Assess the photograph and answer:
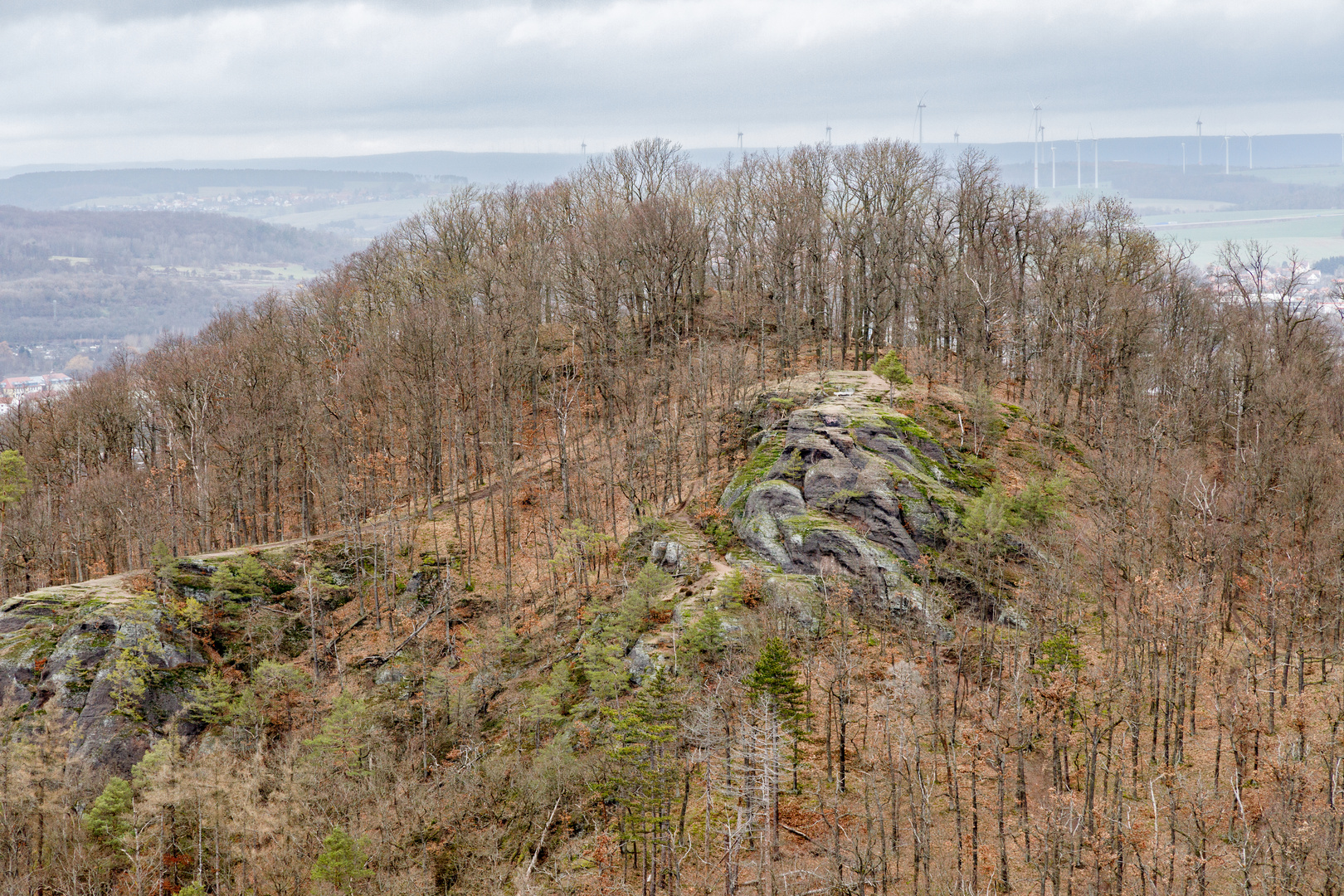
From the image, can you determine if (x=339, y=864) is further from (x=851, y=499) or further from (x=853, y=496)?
(x=853, y=496)

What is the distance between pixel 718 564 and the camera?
40.8m

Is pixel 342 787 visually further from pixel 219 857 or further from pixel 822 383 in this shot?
pixel 822 383

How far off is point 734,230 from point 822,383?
28.9 m

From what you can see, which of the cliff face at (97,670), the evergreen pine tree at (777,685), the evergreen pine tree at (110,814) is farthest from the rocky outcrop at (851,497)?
the cliff face at (97,670)

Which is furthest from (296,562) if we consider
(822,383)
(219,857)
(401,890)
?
(822,383)

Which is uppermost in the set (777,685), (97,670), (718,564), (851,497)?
(851,497)

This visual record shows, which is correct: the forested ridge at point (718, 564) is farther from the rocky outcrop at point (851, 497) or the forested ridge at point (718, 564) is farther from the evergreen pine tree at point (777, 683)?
the rocky outcrop at point (851, 497)

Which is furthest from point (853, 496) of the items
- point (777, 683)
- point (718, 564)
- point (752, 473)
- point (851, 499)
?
point (777, 683)

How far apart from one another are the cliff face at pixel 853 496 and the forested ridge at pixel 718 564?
29 cm

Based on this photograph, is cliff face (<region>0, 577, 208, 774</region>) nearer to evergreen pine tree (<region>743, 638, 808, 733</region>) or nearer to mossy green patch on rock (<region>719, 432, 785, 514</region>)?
mossy green patch on rock (<region>719, 432, 785, 514</region>)

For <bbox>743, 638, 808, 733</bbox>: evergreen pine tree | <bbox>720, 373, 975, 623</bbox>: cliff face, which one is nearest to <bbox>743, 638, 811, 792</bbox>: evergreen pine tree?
<bbox>743, 638, 808, 733</bbox>: evergreen pine tree

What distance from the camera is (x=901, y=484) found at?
4238 cm

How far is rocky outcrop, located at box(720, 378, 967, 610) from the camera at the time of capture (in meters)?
39.8

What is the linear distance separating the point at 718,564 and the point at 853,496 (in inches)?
300
